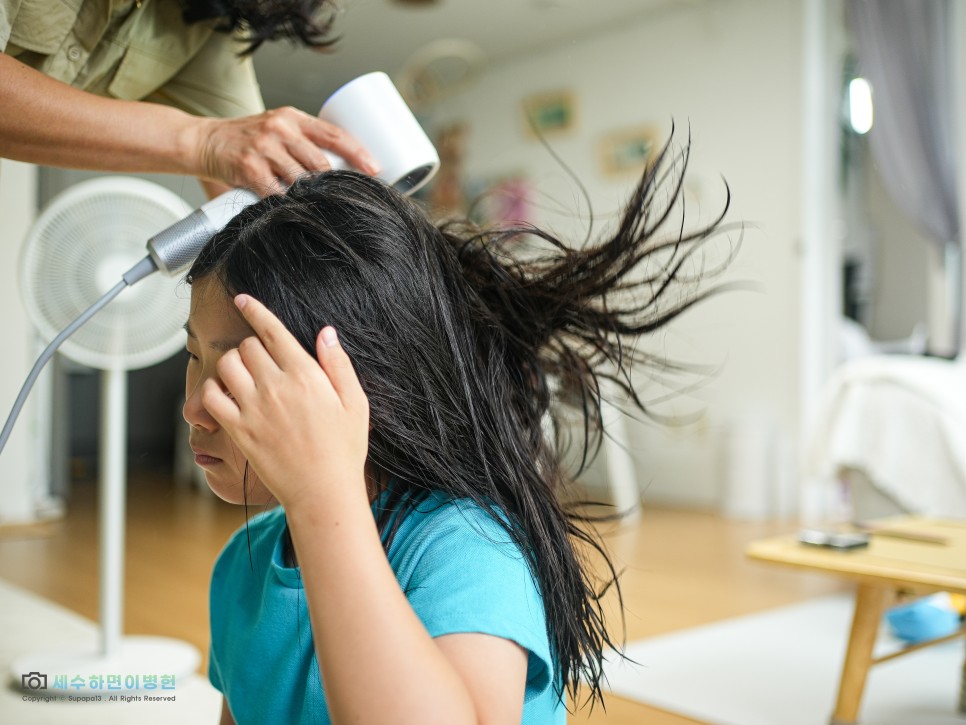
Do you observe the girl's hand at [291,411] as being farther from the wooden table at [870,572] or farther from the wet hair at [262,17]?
the wooden table at [870,572]

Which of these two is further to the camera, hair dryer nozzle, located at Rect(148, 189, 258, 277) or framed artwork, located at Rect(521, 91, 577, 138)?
framed artwork, located at Rect(521, 91, 577, 138)

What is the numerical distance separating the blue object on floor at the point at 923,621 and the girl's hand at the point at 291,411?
66.7 inches

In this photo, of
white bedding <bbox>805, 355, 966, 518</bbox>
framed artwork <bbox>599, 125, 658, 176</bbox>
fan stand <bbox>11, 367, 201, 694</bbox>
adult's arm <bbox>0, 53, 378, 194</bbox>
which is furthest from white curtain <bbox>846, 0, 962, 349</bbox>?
adult's arm <bbox>0, 53, 378, 194</bbox>

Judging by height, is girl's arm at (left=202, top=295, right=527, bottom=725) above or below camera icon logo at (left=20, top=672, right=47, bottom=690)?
above

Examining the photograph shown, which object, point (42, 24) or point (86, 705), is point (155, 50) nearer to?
point (42, 24)

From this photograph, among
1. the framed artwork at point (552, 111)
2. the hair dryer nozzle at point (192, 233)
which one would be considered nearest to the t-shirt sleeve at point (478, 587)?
the hair dryer nozzle at point (192, 233)

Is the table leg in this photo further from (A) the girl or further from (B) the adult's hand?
(B) the adult's hand

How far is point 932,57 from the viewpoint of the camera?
3.77 m

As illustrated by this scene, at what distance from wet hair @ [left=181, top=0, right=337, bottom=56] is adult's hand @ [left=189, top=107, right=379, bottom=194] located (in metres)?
0.18

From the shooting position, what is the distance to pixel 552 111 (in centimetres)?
517

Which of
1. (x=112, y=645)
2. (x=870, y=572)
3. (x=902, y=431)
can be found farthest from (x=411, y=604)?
(x=902, y=431)

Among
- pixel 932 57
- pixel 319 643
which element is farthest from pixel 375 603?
pixel 932 57

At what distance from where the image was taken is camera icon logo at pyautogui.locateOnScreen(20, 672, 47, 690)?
1.68 metres

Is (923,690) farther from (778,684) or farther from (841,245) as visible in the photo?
(841,245)
